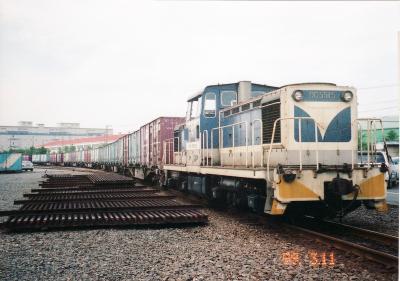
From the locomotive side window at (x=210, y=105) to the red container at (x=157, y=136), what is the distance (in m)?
5.68

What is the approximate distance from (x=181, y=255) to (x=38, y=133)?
11963 cm

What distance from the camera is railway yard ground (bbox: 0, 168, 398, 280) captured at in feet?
15.5

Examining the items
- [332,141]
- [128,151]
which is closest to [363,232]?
[332,141]

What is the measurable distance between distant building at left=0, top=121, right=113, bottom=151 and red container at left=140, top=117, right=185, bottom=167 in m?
68.5

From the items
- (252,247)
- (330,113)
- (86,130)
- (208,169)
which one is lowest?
(252,247)

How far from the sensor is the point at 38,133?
380 feet

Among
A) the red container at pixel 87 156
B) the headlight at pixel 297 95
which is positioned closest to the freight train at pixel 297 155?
the headlight at pixel 297 95

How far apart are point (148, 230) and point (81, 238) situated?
128 centimetres

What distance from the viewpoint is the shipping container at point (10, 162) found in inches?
1345

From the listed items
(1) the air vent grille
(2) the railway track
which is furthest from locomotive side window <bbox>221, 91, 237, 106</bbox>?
(2) the railway track

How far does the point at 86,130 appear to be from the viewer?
13762cm

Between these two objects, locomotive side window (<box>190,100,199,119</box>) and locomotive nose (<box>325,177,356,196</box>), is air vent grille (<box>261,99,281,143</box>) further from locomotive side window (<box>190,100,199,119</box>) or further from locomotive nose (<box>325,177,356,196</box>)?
locomotive side window (<box>190,100,199,119</box>)

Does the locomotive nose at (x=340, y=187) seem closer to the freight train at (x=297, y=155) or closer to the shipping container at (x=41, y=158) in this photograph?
the freight train at (x=297, y=155)

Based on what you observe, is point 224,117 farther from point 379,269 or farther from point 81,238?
point 379,269
